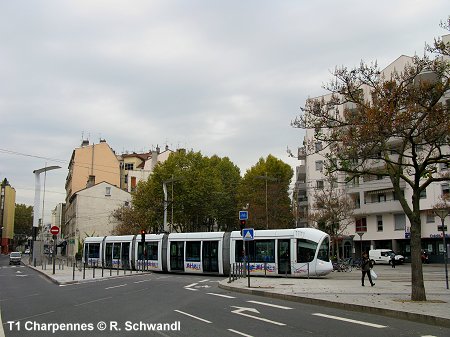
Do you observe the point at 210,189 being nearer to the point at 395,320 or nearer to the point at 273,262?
the point at 273,262

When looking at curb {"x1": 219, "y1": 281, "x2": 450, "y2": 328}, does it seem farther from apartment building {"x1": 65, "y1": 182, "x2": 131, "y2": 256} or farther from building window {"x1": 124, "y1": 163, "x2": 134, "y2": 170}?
building window {"x1": 124, "y1": 163, "x2": 134, "y2": 170}

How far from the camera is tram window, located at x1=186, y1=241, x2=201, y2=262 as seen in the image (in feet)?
104

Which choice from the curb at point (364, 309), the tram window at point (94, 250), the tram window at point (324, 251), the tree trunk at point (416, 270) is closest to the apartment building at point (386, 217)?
the tram window at point (94, 250)

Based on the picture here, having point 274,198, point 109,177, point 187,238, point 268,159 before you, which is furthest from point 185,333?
point 109,177

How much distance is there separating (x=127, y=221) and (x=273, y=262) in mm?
38411

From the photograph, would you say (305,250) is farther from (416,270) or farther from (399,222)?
(399,222)

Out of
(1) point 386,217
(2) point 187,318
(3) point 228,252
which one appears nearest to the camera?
(2) point 187,318

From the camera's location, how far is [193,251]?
1256 inches

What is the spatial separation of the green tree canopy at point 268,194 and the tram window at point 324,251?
85.4 ft

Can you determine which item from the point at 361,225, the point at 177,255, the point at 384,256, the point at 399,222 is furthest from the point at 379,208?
the point at 177,255

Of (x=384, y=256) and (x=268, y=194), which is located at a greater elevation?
(x=268, y=194)

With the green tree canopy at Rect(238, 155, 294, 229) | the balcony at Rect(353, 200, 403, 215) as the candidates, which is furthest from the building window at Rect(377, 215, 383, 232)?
the green tree canopy at Rect(238, 155, 294, 229)

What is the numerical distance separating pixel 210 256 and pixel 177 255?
3267 mm

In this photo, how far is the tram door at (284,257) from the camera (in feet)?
90.2
